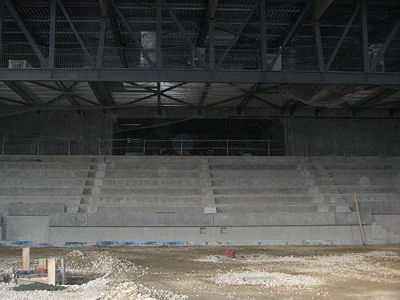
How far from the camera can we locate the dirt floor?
301 inches

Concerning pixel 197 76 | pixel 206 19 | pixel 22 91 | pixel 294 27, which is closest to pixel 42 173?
pixel 22 91

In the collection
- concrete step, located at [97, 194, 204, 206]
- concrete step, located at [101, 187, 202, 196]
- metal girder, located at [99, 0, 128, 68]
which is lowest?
concrete step, located at [97, 194, 204, 206]

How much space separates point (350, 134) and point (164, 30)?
12.3 metres

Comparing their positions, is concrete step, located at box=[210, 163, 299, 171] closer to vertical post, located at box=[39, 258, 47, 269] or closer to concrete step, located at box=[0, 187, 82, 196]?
concrete step, located at box=[0, 187, 82, 196]

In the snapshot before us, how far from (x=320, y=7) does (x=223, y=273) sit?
35.8 ft

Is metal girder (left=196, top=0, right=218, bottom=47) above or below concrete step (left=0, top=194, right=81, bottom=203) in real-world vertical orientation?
above

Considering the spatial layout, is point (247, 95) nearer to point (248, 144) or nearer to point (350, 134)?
point (350, 134)

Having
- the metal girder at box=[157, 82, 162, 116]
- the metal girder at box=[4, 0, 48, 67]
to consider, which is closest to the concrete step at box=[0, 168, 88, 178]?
the metal girder at box=[157, 82, 162, 116]

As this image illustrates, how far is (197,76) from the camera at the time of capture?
16.1m

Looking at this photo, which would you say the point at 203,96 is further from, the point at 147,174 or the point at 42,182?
the point at 42,182

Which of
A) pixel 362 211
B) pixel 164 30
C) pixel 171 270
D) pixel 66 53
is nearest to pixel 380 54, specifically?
pixel 362 211

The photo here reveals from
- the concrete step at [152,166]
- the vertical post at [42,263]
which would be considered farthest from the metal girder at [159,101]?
the vertical post at [42,263]

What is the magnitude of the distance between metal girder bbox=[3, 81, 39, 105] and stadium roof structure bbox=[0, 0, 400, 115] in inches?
2.0

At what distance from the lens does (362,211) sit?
1686 centimetres
